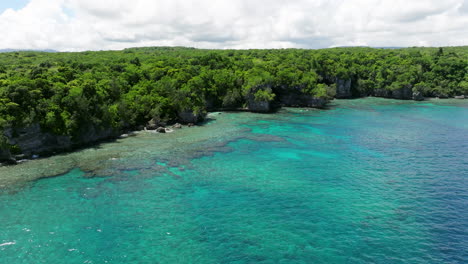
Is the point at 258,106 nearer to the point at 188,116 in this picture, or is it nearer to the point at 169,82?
the point at 188,116

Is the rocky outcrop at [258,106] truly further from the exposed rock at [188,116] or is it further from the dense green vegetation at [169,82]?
the exposed rock at [188,116]

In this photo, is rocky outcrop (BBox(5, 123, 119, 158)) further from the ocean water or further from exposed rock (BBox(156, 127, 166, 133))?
exposed rock (BBox(156, 127, 166, 133))

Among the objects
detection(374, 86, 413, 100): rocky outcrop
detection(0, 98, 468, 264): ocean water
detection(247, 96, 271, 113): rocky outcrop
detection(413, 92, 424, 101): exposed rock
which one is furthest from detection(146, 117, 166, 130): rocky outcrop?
detection(413, 92, 424, 101): exposed rock

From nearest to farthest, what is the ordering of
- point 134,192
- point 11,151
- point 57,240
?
1. point 57,240
2. point 134,192
3. point 11,151

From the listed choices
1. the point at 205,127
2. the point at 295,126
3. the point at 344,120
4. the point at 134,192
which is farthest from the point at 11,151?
the point at 344,120

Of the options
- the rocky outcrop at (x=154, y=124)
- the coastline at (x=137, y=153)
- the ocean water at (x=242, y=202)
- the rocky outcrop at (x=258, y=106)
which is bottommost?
the ocean water at (x=242, y=202)

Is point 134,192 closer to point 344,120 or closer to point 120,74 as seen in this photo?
point 120,74

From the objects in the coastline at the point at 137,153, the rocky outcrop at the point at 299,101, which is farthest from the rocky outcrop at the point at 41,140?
the rocky outcrop at the point at 299,101
